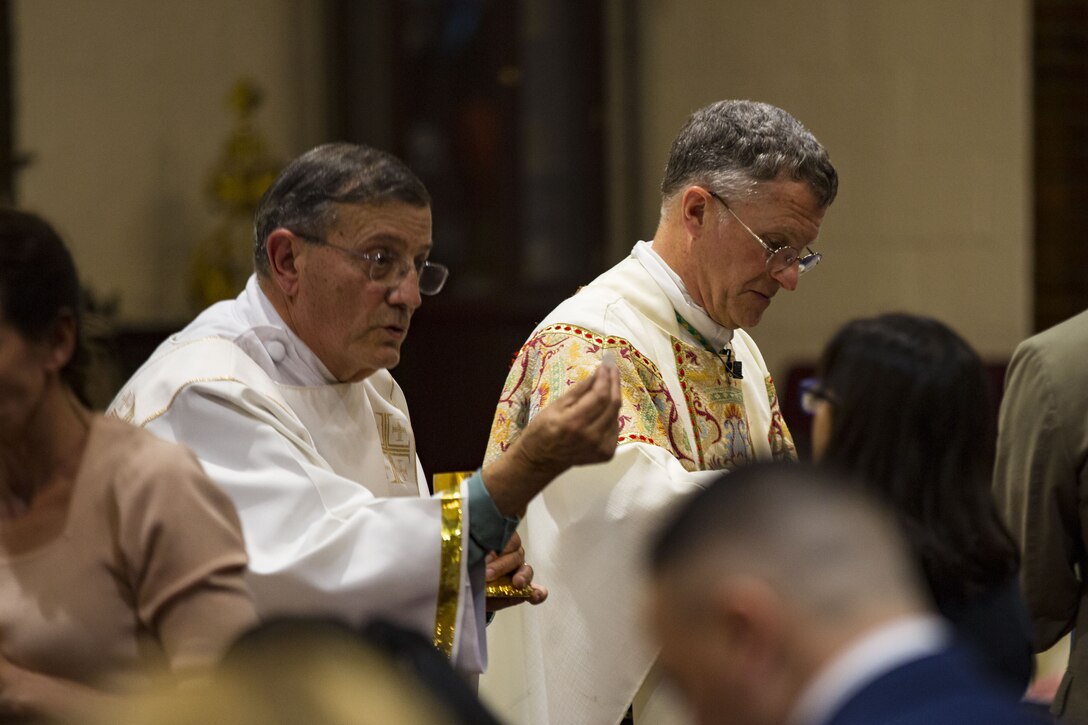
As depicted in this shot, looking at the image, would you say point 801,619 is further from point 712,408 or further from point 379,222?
point 712,408

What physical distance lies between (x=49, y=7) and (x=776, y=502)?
17.2ft

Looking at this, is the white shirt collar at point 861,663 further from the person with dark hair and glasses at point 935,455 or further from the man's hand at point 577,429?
the man's hand at point 577,429

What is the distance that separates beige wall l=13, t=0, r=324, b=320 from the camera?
6.15 m

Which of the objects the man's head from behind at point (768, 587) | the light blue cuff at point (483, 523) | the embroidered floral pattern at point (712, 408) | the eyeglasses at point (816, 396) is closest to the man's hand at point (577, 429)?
the light blue cuff at point (483, 523)

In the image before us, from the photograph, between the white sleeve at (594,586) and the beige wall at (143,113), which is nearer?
the white sleeve at (594,586)

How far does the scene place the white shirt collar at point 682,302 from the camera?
3.12 metres

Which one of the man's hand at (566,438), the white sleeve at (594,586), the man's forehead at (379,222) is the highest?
the man's forehead at (379,222)

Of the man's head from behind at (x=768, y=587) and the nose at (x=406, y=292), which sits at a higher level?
the nose at (x=406, y=292)

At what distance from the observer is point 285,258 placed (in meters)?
2.70

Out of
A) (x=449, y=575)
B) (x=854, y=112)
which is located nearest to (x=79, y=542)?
(x=449, y=575)

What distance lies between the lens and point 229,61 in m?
6.68

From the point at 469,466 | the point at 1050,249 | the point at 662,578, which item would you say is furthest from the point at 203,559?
the point at 1050,249

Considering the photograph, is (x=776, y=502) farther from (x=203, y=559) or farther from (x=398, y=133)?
(x=398, y=133)

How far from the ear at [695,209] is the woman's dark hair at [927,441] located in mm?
705
